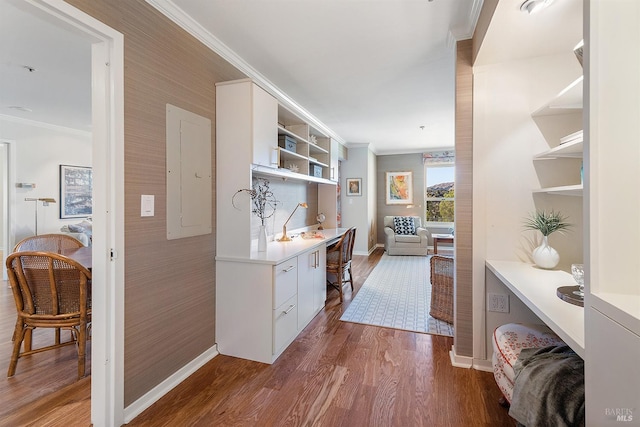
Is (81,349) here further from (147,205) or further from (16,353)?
(147,205)

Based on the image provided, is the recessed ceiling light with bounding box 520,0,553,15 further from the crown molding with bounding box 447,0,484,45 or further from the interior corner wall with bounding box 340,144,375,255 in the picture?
the interior corner wall with bounding box 340,144,375,255

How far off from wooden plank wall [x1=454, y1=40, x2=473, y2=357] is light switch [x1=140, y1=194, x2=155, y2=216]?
80.9 inches

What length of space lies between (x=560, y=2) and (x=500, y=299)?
1742 mm

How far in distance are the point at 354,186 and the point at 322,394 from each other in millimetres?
4956

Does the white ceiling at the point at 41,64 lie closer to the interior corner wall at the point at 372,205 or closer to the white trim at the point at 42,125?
the white trim at the point at 42,125

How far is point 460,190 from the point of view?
6.84 feet

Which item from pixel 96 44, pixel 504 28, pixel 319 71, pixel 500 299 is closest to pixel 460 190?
pixel 500 299

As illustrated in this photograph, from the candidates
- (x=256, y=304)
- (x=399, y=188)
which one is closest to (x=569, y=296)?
(x=256, y=304)

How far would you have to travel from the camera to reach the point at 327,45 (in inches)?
89.2

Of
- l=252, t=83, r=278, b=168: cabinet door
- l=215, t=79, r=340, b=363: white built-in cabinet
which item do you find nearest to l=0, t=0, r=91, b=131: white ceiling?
l=215, t=79, r=340, b=363: white built-in cabinet

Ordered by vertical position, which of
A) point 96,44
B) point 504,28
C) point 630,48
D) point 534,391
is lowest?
point 534,391

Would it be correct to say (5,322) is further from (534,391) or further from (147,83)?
(534,391)

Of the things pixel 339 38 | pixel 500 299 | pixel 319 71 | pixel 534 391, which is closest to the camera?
pixel 534 391

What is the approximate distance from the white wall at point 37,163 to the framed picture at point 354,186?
5.12 meters
